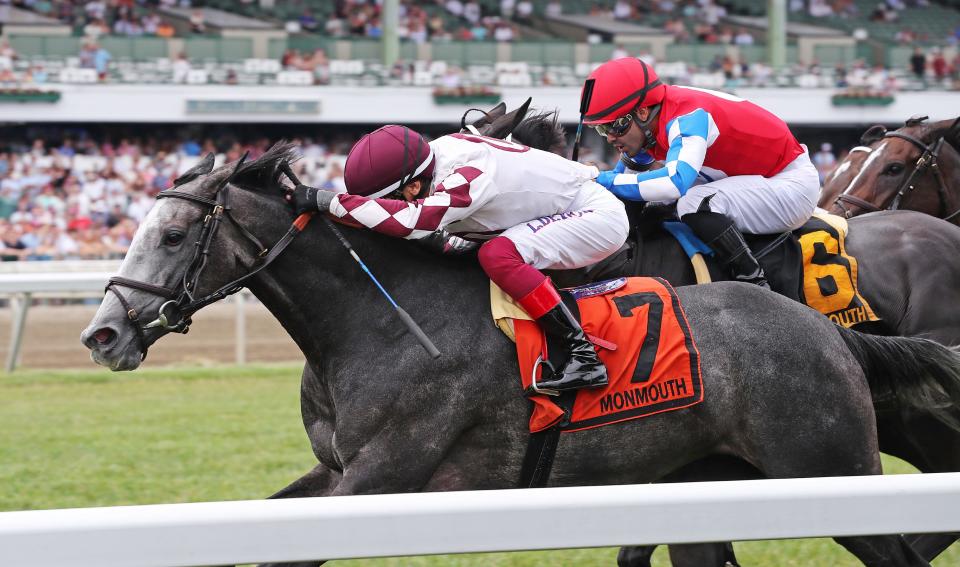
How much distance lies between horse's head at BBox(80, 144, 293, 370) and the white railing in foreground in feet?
4.33

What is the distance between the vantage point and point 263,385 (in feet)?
29.6

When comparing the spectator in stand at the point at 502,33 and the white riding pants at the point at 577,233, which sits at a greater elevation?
the white riding pants at the point at 577,233

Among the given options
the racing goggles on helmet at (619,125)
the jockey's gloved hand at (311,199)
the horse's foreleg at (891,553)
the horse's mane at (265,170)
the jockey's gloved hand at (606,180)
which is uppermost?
the racing goggles on helmet at (619,125)

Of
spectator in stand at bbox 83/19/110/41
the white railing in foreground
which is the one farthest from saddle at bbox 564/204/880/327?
spectator in stand at bbox 83/19/110/41

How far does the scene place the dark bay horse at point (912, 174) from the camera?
5.30 m

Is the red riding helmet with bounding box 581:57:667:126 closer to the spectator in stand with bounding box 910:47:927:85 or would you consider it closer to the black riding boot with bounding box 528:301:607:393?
the black riding boot with bounding box 528:301:607:393

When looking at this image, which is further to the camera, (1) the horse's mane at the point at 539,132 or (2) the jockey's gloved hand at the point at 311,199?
(1) the horse's mane at the point at 539,132

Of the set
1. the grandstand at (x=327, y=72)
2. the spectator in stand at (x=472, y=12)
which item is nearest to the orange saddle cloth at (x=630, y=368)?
the grandstand at (x=327, y=72)

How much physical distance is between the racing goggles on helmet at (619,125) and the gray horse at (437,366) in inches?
31.6

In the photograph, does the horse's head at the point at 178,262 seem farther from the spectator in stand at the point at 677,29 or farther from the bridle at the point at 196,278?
the spectator in stand at the point at 677,29

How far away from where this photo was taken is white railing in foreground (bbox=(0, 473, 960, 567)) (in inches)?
72.1

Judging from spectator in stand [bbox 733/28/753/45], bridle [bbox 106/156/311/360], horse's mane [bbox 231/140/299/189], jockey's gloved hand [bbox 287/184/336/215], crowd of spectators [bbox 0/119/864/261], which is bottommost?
crowd of spectators [bbox 0/119/864/261]

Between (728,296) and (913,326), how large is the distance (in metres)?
1.28

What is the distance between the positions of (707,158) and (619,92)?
52 centimetres
